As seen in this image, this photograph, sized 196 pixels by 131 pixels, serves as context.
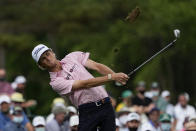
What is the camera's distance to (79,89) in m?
10.5

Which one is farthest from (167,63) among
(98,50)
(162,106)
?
(162,106)

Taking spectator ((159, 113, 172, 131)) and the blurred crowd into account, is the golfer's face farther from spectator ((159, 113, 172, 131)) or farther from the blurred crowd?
spectator ((159, 113, 172, 131))

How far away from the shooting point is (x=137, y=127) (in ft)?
48.6

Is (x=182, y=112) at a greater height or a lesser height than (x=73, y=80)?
greater

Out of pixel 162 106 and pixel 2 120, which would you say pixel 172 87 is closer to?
pixel 162 106

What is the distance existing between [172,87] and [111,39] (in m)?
3.17

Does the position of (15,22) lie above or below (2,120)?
above

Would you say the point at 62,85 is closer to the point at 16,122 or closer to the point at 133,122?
the point at 16,122

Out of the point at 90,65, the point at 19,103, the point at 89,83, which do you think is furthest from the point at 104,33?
the point at 89,83

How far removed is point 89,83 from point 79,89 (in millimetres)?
232

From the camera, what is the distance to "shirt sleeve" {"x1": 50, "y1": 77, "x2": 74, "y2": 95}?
10.5 meters

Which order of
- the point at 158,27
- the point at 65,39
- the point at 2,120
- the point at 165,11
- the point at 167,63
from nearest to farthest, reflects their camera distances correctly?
the point at 2,120 → the point at 165,11 → the point at 158,27 → the point at 167,63 → the point at 65,39

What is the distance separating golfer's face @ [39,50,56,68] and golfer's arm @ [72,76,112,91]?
0.45 metres

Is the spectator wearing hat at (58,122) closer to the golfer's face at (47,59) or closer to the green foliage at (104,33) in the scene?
the golfer's face at (47,59)
